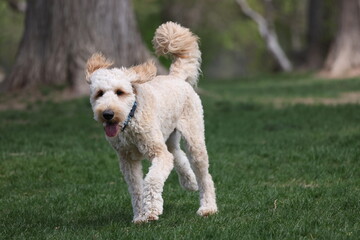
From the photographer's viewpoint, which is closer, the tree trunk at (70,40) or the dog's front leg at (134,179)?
the dog's front leg at (134,179)

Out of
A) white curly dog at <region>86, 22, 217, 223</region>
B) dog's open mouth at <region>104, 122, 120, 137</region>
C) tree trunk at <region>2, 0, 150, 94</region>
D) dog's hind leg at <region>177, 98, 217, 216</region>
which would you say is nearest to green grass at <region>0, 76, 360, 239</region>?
dog's hind leg at <region>177, 98, 217, 216</region>

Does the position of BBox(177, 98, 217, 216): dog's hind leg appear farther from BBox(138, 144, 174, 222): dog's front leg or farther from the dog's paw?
BBox(138, 144, 174, 222): dog's front leg

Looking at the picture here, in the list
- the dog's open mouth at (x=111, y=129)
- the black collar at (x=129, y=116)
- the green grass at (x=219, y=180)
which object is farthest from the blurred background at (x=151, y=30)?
the dog's open mouth at (x=111, y=129)

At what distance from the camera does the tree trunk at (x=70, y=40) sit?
16.6m

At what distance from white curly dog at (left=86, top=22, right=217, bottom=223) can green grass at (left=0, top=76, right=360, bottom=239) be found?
0.28 m

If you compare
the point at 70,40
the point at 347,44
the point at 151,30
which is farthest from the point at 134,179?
the point at 151,30

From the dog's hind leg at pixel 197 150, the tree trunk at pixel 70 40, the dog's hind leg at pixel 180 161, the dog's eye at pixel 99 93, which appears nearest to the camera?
the dog's eye at pixel 99 93

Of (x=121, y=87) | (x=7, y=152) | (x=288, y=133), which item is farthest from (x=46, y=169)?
(x=288, y=133)

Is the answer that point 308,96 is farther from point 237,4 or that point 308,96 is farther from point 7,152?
point 237,4

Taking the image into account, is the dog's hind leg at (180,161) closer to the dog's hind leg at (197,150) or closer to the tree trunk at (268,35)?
the dog's hind leg at (197,150)

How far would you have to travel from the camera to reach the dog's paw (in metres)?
6.37

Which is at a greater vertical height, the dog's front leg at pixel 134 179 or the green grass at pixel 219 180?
the dog's front leg at pixel 134 179

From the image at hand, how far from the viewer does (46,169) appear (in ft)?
29.3

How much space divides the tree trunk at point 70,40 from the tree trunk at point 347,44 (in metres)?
10.2
